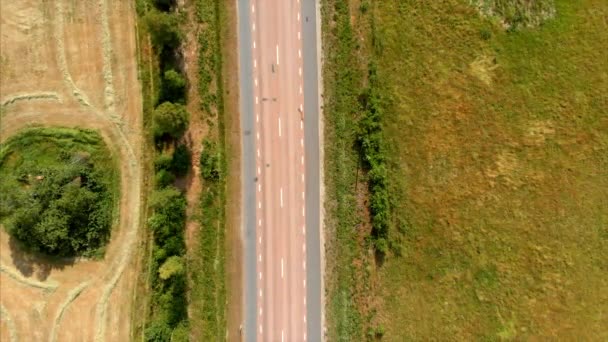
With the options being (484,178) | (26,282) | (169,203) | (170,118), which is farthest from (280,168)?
(26,282)

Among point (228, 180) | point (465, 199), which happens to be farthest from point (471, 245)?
point (228, 180)

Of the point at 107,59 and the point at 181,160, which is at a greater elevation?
the point at 107,59

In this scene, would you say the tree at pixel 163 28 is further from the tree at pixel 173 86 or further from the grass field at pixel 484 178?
the grass field at pixel 484 178

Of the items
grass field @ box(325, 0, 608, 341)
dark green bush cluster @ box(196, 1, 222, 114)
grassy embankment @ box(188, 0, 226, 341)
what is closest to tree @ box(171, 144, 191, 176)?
grassy embankment @ box(188, 0, 226, 341)

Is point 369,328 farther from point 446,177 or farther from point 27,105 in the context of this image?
point 27,105

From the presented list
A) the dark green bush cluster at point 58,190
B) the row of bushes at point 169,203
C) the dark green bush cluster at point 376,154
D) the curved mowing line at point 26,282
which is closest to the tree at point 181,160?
the row of bushes at point 169,203

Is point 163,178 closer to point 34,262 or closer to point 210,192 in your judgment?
point 210,192
